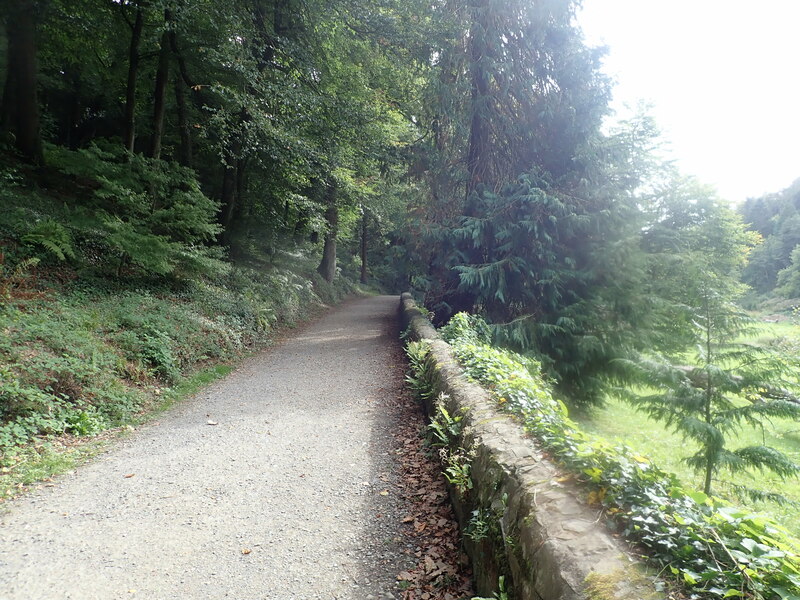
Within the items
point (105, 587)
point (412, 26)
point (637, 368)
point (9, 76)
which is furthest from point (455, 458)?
point (9, 76)

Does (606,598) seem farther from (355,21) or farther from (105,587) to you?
(355,21)

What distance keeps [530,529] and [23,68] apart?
15.1m

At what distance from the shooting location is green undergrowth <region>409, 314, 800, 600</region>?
156 cm

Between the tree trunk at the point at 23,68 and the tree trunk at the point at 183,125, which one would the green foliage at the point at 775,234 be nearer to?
the tree trunk at the point at 183,125

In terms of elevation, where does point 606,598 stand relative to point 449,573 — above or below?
above

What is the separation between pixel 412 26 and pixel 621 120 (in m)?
5.95

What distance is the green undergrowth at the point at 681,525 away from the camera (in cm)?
156

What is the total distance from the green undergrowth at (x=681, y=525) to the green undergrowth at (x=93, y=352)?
453 centimetres

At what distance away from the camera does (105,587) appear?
2.67 metres

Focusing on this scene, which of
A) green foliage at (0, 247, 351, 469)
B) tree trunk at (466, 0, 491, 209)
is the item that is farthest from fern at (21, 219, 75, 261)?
tree trunk at (466, 0, 491, 209)

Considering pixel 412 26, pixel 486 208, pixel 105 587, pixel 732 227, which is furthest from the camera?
pixel 412 26

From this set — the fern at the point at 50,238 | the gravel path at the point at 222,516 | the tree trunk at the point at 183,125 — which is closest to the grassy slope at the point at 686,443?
the gravel path at the point at 222,516

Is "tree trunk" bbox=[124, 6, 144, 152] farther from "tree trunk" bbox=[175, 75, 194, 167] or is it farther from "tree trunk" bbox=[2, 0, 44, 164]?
"tree trunk" bbox=[2, 0, 44, 164]

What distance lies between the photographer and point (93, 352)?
5570 mm
